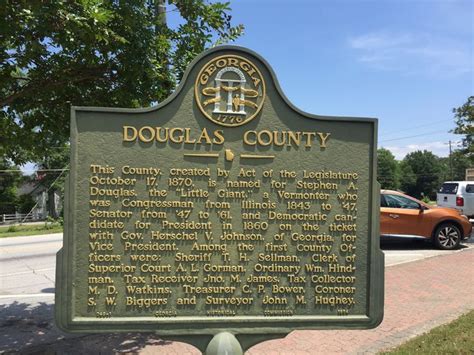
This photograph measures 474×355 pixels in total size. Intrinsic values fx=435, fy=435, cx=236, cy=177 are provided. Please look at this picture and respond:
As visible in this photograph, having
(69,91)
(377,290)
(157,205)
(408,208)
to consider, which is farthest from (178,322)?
(408,208)

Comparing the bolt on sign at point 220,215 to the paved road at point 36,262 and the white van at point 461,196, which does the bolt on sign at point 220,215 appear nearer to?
the paved road at point 36,262

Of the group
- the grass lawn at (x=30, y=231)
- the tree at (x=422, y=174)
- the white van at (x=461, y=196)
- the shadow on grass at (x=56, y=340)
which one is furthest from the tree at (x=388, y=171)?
the shadow on grass at (x=56, y=340)

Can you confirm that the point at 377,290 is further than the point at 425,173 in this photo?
No

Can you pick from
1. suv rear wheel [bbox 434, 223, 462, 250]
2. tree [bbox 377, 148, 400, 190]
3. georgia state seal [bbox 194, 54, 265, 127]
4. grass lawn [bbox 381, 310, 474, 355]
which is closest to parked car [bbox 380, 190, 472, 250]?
suv rear wheel [bbox 434, 223, 462, 250]

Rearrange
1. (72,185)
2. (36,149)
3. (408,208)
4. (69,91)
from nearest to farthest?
(72,185) → (69,91) → (36,149) → (408,208)

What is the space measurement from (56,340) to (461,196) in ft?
51.3

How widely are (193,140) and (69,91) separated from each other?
2244mm

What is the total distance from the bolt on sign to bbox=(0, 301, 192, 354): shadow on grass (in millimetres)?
2050

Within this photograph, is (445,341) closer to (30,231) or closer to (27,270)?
(27,270)

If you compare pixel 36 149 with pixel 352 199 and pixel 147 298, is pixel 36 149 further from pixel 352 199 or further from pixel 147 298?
pixel 352 199

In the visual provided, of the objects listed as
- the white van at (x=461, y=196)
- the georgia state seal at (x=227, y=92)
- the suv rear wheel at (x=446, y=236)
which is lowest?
the suv rear wheel at (x=446, y=236)

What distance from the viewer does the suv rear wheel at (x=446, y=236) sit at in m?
11.3

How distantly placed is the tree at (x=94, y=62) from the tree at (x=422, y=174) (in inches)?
3214

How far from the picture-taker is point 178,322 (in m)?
2.96
